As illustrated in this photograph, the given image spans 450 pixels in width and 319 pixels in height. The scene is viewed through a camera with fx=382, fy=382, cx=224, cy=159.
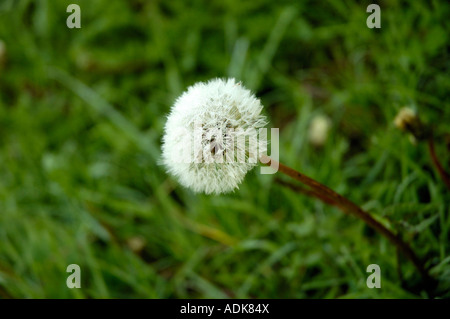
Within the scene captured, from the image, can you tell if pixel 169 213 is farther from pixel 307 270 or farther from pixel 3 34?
pixel 3 34

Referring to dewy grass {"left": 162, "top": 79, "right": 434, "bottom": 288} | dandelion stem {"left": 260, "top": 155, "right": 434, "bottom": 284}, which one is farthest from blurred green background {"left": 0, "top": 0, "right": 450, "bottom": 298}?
dewy grass {"left": 162, "top": 79, "right": 434, "bottom": 288}

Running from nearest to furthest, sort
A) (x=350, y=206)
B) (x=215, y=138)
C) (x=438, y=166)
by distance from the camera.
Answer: (x=215, y=138)
(x=350, y=206)
(x=438, y=166)

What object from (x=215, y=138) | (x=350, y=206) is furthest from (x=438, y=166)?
(x=215, y=138)

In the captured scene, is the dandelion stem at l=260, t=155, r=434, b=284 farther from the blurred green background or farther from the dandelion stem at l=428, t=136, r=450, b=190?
the dandelion stem at l=428, t=136, r=450, b=190

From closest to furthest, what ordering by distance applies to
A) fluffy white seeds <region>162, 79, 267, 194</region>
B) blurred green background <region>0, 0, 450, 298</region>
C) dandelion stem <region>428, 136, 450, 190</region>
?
1. fluffy white seeds <region>162, 79, 267, 194</region>
2. dandelion stem <region>428, 136, 450, 190</region>
3. blurred green background <region>0, 0, 450, 298</region>

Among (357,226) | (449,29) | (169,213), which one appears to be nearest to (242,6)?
(449,29)

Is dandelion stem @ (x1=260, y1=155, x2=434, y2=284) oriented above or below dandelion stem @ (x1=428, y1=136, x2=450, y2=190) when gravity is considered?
below

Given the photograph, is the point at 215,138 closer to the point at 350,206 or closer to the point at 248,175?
the point at 350,206
